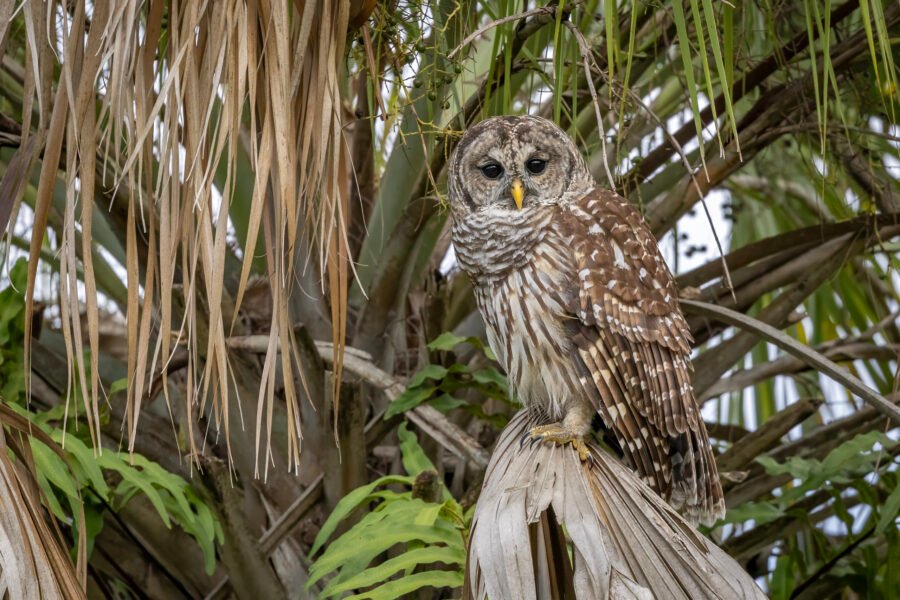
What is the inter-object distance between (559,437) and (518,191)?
28.7 inches

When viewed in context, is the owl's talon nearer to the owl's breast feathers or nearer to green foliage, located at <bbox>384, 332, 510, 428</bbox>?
the owl's breast feathers

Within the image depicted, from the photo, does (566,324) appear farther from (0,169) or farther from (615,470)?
(0,169)

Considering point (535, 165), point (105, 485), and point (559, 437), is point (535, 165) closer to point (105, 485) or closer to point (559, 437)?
point (559, 437)

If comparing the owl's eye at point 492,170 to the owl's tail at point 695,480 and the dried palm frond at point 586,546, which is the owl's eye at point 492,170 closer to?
the owl's tail at point 695,480

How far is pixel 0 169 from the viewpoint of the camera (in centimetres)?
399

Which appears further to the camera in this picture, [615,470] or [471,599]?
[615,470]

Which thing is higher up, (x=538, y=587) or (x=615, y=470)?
(x=615, y=470)

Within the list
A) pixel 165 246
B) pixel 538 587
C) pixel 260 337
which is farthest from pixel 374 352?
pixel 538 587

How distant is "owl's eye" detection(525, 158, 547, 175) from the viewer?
10.1 ft

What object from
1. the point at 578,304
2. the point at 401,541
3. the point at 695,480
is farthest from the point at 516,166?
the point at 401,541

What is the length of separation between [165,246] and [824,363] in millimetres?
1468

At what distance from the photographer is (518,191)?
119 inches

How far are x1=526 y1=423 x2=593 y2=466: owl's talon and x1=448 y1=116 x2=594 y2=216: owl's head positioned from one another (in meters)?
0.60

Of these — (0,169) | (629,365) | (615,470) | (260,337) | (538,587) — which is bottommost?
(538,587)
